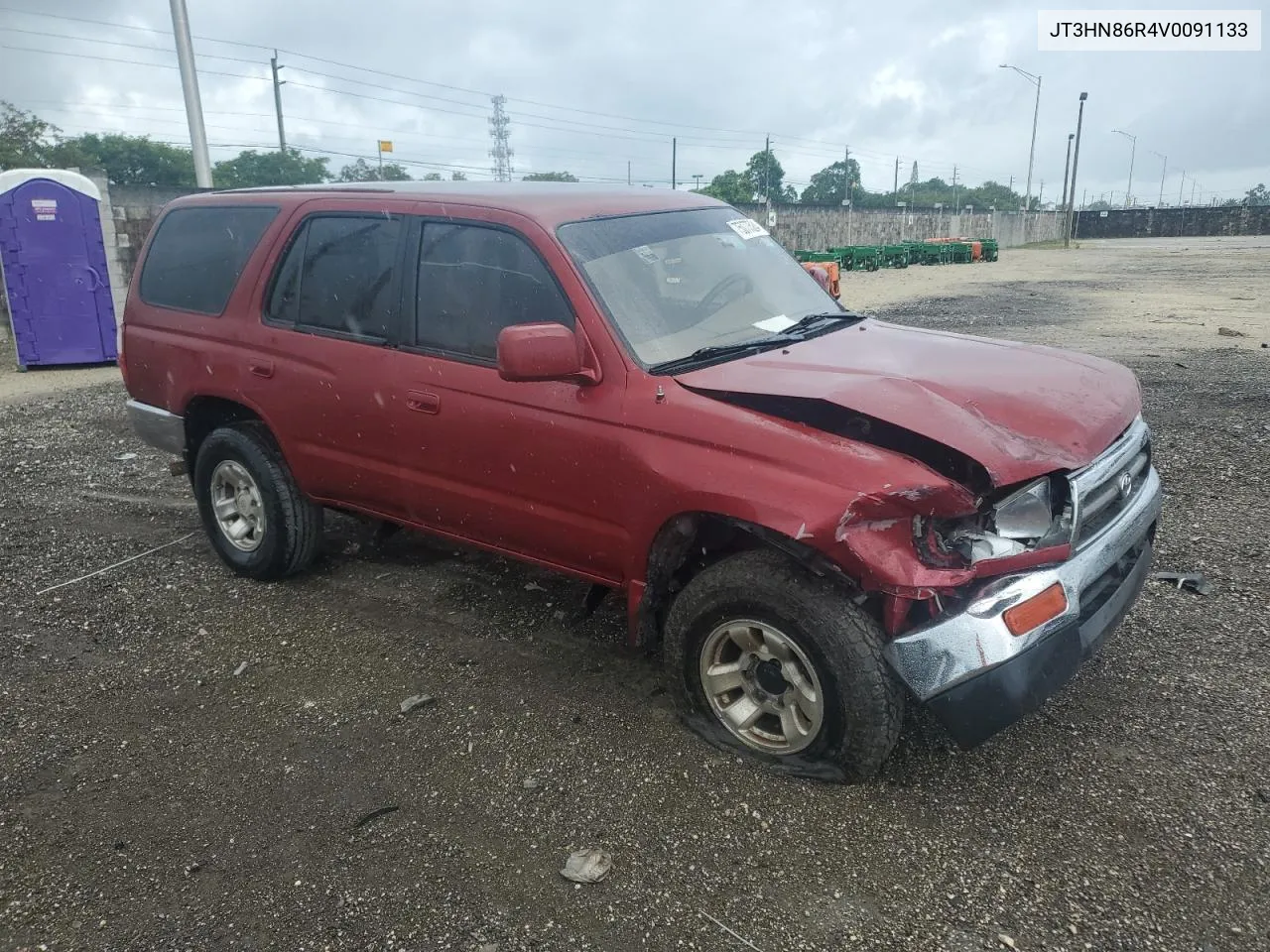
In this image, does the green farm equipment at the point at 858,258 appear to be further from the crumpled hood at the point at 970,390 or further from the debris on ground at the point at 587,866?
the debris on ground at the point at 587,866

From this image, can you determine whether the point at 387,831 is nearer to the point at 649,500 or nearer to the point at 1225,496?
the point at 649,500

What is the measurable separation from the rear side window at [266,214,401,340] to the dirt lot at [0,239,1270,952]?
1.37 meters

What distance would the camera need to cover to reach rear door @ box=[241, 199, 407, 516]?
3889mm

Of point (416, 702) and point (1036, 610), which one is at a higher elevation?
point (1036, 610)

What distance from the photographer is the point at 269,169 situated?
5500 centimetres

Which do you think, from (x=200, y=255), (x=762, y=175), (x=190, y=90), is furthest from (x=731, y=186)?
(x=200, y=255)

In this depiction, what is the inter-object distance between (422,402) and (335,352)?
1.91ft

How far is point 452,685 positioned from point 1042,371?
8.28 ft

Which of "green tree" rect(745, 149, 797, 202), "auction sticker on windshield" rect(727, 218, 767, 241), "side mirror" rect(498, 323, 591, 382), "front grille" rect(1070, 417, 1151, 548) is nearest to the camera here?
"front grille" rect(1070, 417, 1151, 548)

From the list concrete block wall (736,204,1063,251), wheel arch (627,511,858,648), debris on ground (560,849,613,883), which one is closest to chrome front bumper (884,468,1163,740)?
wheel arch (627,511,858,648)

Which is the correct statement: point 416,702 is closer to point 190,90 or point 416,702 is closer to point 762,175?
point 190,90

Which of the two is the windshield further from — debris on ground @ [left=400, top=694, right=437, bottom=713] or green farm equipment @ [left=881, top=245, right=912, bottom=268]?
green farm equipment @ [left=881, top=245, right=912, bottom=268]

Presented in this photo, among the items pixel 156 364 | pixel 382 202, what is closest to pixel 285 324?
pixel 382 202

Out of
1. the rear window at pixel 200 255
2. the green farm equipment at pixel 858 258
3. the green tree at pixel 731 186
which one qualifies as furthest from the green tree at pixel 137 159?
the rear window at pixel 200 255
